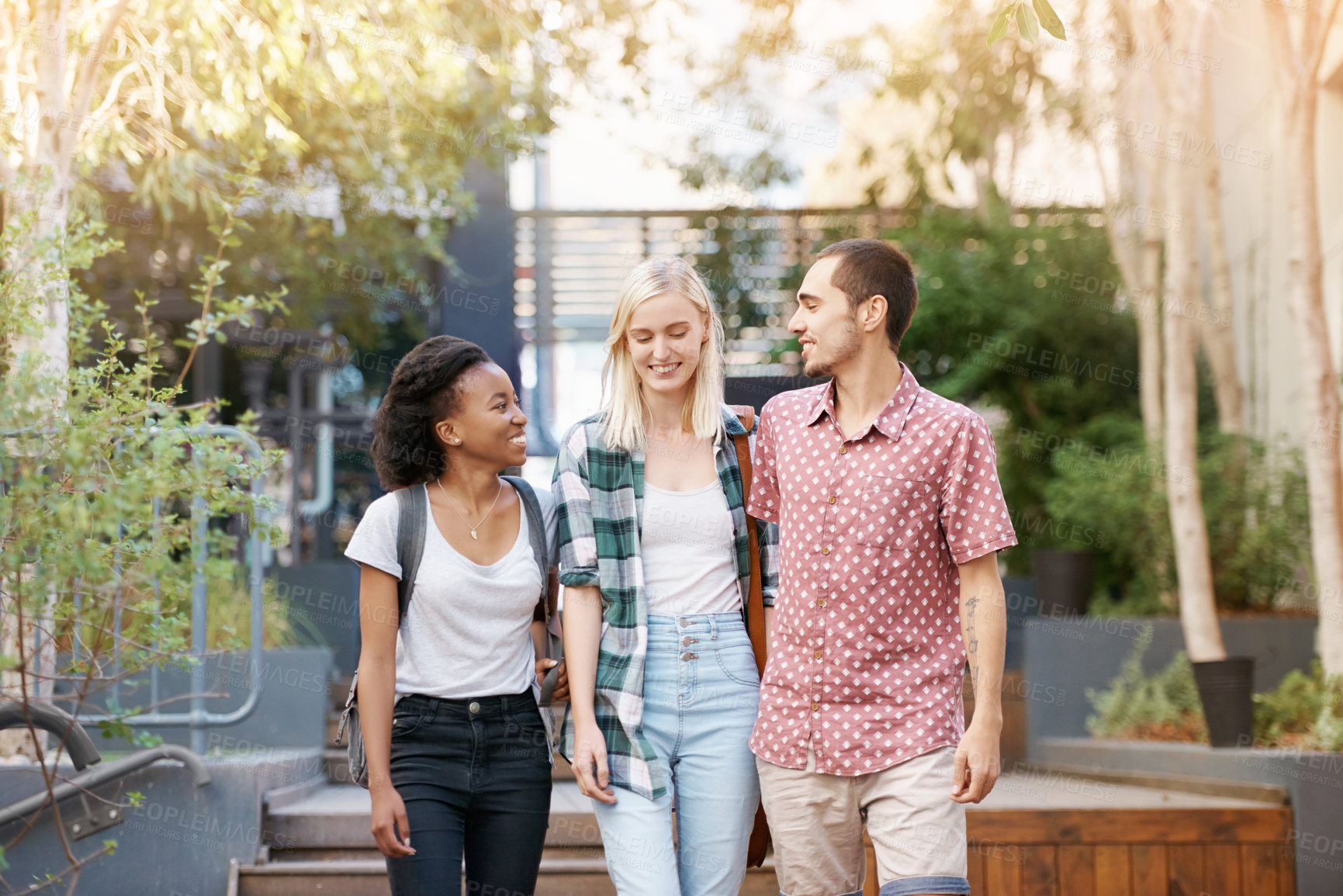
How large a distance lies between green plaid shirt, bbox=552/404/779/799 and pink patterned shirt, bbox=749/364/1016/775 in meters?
0.19

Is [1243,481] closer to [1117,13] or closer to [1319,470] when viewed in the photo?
[1319,470]

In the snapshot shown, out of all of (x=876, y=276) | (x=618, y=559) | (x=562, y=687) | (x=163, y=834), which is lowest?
(x=163, y=834)

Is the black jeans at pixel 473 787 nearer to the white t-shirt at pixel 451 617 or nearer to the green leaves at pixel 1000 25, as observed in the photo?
the white t-shirt at pixel 451 617

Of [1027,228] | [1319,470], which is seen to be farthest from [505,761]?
[1027,228]

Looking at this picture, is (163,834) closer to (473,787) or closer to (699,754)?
(473,787)

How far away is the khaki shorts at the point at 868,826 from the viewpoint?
79.5 inches

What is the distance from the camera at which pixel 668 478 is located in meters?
2.33

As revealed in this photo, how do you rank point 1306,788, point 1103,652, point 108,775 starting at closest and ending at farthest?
1. point 108,775
2. point 1306,788
3. point 1103,652

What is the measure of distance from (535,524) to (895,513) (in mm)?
773

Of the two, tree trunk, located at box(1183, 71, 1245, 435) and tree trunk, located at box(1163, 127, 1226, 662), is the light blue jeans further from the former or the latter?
tree trunk, located at box(1183, 71, 1245, 435)

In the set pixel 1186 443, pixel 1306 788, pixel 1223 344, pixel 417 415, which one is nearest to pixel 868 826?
pixel 417 415

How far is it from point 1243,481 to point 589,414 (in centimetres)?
463

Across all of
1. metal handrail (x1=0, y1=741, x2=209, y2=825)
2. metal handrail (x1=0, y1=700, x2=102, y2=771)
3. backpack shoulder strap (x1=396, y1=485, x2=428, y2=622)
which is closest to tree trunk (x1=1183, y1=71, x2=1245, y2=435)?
backpack shoulder strap (x1=396, y1=485, x2=428, y2=622)

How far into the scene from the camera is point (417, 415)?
245 centimetres
